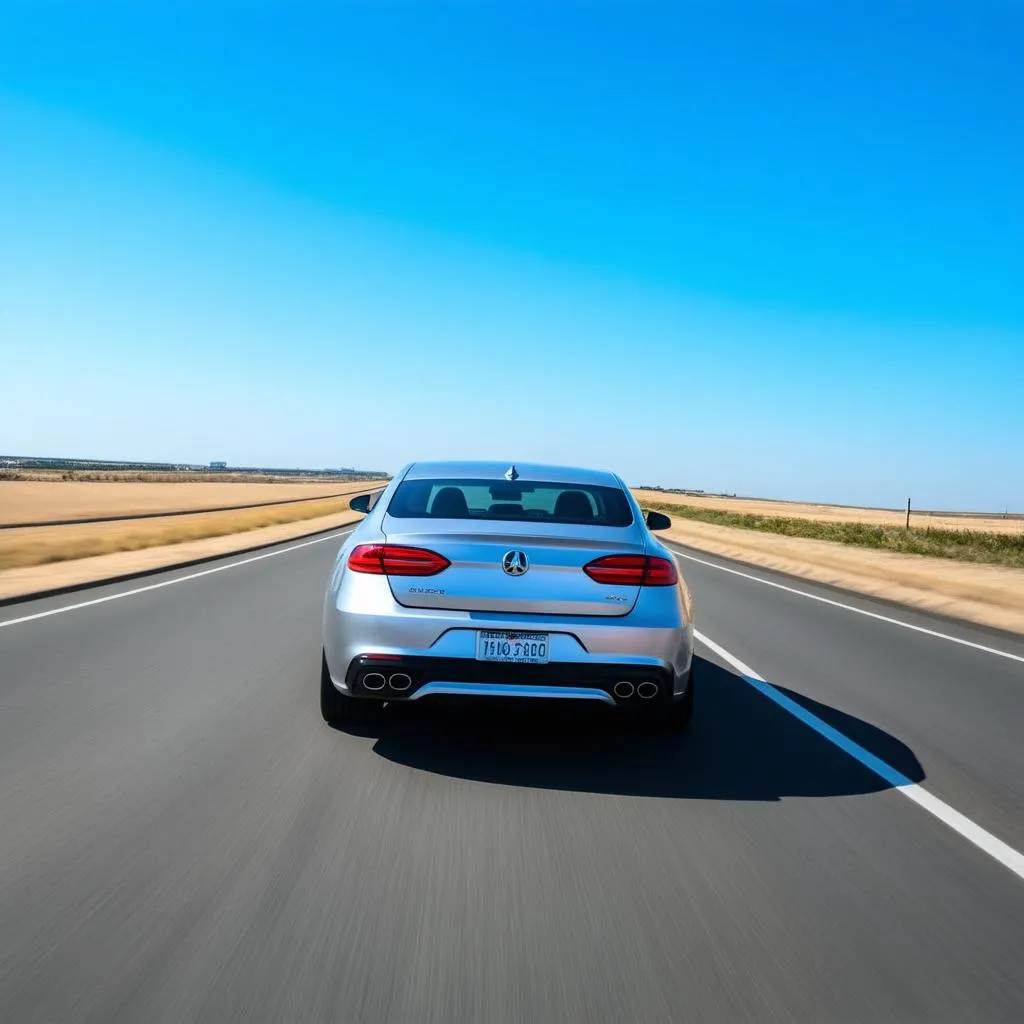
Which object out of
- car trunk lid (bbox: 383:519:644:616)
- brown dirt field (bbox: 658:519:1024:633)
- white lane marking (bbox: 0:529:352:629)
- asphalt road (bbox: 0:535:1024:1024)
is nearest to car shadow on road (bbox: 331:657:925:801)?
asphalt road (bbox: 0:535:1024:1024)

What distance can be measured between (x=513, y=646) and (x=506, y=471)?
1.72 metres

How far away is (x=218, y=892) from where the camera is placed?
3.53 m

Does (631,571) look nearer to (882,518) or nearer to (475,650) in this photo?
(475,650)

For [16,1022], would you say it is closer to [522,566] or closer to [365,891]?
[365,891]

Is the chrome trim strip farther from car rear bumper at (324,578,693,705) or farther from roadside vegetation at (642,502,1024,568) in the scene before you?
roadside vegetation at (642,502,1024,568)

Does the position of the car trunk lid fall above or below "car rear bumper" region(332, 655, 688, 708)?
above

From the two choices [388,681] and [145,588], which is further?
[145,588]

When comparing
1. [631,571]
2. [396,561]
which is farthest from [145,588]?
[631,571]

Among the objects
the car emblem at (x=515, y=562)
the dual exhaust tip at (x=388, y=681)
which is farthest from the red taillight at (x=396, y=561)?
the dual exhaust tip at (x=388, y=681)

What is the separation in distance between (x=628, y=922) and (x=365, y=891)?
955mm

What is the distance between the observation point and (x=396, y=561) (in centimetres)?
534

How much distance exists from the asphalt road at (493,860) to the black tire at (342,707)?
0.42 feet

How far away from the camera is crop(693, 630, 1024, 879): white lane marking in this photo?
168 inches

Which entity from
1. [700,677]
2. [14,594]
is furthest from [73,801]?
[14,594]
